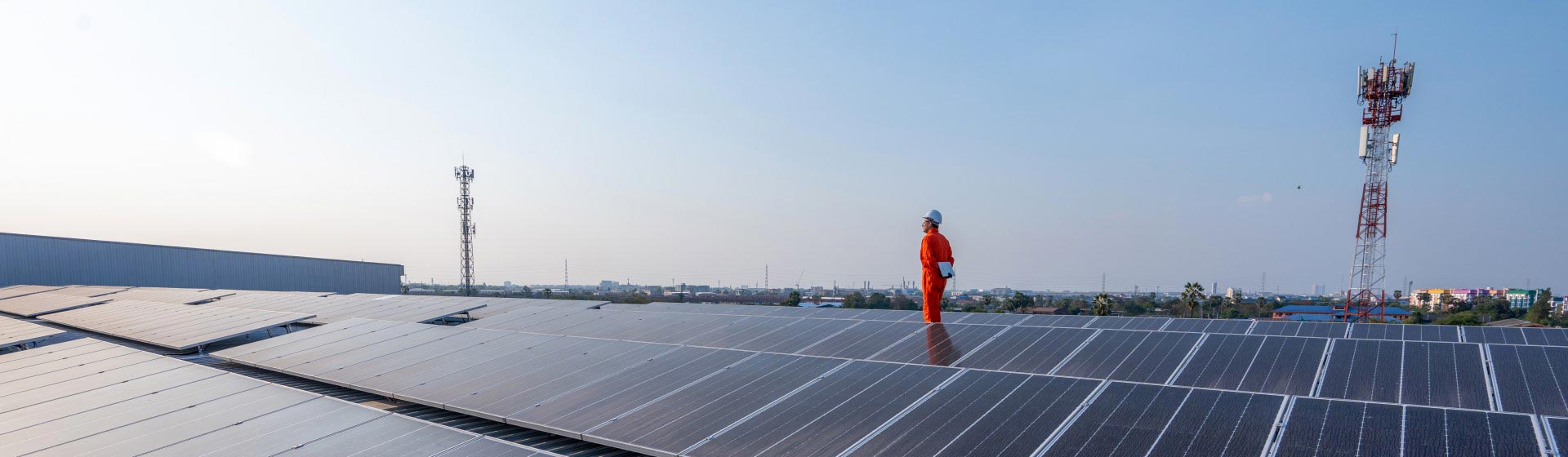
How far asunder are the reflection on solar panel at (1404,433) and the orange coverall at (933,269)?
7.93 meters

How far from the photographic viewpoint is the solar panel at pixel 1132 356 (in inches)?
336

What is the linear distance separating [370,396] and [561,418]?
16.5 feet

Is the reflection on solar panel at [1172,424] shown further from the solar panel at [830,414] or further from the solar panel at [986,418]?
the solar panel at [830,414]

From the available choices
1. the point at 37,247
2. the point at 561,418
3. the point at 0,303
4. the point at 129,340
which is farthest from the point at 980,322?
the point at 37,247

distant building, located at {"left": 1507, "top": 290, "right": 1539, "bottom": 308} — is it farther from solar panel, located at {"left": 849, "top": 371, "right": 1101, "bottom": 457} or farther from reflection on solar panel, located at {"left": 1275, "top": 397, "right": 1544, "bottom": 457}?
solar panel, located at {"left": 849, "top": 371, "right": 1101, "bottom": 457}

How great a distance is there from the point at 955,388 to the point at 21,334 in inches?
963

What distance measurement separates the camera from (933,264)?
1370cm

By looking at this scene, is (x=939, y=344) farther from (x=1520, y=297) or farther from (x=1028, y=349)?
(x=1520, y=297)

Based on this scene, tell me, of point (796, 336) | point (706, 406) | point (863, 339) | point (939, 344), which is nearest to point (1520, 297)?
point (939, 344)

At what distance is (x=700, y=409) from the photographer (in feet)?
24.5

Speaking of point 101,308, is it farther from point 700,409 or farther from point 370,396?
point 700,409

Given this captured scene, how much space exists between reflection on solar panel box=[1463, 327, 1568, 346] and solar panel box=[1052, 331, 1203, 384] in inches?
138

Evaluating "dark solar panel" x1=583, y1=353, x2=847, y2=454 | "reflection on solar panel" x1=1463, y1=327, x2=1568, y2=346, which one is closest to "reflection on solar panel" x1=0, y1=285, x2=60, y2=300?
"dark solar panel" x1=583, y1=353, x2=847, y2=454

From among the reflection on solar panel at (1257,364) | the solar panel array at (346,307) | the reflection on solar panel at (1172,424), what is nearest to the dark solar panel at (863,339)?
the reflection on solar panel at (1172,424)
